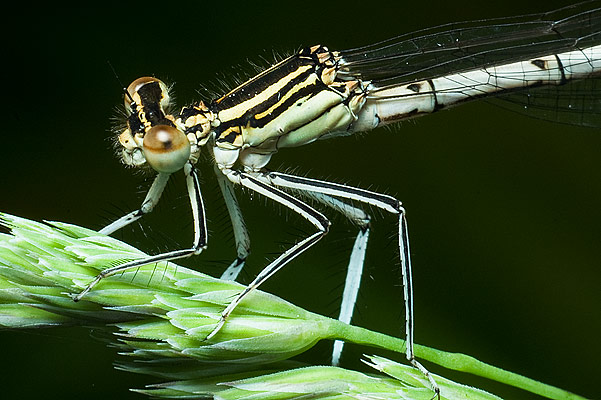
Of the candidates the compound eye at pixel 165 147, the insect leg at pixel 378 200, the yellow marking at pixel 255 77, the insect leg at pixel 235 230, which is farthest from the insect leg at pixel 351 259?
the compound eye at pixel 165 147

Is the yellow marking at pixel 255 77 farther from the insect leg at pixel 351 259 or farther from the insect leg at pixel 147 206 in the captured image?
the insect leg at pixel 351 259

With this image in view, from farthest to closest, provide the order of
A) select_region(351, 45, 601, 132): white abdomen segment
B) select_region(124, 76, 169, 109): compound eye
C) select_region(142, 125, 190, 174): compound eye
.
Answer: select_region(351, 45, 601, 132): white abdomen segment → select_region(124, 76, 169, 109): compound eye → select_region(142, 125, 190, 174): compound eye

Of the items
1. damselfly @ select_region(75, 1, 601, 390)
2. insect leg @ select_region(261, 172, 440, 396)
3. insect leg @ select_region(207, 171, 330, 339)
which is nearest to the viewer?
insect leg @ select_region(207, 171, 330, 339)

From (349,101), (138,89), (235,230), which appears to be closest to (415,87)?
(349,101)

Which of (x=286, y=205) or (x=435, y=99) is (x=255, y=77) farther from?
(x=435, y=99)

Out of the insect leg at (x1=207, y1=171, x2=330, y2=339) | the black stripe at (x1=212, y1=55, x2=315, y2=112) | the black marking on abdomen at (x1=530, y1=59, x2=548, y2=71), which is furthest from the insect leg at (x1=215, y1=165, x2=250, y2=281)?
the black marking on abdomen at (x1=530, y1=59, x2=548, y2=71)

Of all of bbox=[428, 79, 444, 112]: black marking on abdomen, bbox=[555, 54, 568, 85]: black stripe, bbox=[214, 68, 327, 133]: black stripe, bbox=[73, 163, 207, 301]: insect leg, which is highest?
bbox=[555, 54, 568, 85]: black stripe

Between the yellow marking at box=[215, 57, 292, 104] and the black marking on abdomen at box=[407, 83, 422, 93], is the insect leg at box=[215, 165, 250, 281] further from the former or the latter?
the black marking on abdomen at box=[407, 83, 422, 93]

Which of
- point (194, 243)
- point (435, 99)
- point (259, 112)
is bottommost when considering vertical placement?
point (194, 243)
